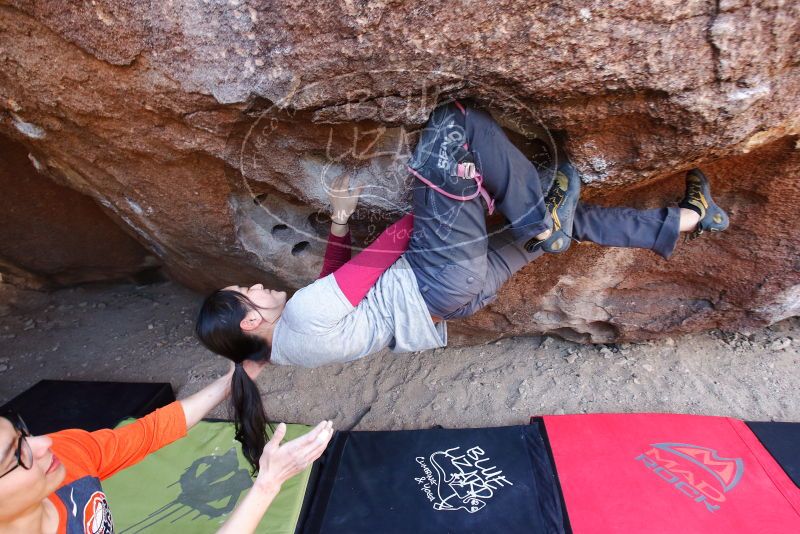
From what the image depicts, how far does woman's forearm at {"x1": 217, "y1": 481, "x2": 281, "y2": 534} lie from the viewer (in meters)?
1.06

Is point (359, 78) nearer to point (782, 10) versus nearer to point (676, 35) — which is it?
point (676, 35)

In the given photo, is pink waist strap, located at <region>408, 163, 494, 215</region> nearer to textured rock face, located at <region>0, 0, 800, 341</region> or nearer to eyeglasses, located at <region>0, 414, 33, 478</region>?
textured rock face, located at <region>0, 0, 800, 341</region>

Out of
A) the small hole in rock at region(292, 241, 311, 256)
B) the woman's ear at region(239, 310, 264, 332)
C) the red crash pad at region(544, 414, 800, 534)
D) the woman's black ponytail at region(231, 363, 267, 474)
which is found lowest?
the red crash pad at region(544, 414, 800, 534)

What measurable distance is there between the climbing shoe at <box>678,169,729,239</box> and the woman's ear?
1311mm

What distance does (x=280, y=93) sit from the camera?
4.37ft

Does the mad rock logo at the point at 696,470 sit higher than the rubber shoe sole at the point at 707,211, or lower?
lower

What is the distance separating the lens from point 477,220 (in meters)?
1.37

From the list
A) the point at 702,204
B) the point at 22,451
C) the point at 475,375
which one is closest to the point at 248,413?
the point at 22,451

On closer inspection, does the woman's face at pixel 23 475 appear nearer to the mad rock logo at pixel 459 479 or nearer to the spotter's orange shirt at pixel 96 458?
the spotter's orange shirt at pixel 96 458

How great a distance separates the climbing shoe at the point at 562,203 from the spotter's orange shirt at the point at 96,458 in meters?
1.18

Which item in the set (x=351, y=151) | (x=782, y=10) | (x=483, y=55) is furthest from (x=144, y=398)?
(x=782, y=10)

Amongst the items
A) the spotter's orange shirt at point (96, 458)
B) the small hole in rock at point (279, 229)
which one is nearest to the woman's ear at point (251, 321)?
the spotter's orange shirt at point (96, 458)

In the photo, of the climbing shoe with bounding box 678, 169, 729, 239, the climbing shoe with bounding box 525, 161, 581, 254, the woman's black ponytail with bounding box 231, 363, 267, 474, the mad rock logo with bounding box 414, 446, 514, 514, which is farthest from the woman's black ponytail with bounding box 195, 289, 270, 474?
the climbing shoe with bounding box 678, 169, 729, 239

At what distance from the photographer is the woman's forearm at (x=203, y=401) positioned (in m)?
1.48
